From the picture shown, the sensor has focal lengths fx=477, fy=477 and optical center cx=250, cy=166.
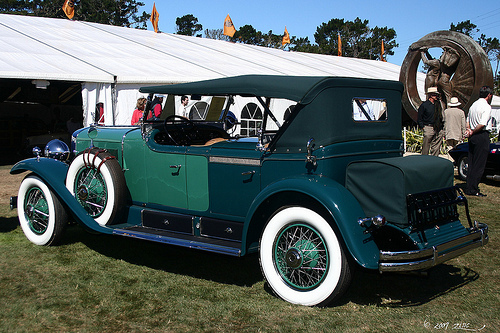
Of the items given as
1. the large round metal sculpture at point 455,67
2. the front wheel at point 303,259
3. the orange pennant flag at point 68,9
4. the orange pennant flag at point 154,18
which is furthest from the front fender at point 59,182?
the orange pennant flag at point 154,18

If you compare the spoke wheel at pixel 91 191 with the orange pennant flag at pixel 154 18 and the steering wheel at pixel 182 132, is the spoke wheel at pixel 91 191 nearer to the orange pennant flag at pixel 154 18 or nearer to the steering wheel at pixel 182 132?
the steering wheel at pixel 182 132

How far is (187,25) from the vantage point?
194 feet

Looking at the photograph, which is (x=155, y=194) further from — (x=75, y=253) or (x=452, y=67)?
(x=452, y=67)

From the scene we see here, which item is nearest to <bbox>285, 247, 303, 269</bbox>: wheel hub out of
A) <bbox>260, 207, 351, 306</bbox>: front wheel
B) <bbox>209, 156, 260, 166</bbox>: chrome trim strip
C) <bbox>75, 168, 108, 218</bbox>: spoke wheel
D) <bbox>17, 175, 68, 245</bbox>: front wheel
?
<bbox>260, 207, 351, 306</bbox>: front wheel

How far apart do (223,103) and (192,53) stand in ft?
39.2

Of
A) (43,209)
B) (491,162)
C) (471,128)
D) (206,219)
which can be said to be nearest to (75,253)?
(43,209)

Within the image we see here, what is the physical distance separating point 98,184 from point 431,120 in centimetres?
614

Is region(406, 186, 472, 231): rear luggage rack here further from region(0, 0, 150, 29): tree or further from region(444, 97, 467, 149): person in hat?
region(0, 0, 150, 29): tree

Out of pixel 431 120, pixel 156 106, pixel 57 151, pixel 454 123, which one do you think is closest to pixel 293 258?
pixel 156 106

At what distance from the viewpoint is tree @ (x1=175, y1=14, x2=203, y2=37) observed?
5903 cm

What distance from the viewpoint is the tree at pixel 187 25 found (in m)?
59.0

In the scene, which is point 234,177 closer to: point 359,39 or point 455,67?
point 455,67

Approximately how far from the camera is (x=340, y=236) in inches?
131

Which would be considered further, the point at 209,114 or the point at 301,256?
the point at 209,114
